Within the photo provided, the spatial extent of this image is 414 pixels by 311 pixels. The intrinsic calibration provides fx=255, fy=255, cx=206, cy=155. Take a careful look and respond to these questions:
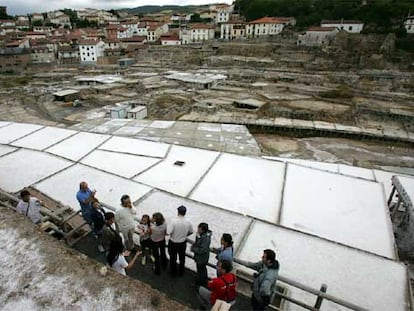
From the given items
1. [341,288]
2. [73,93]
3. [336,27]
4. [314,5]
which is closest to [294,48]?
[336,27]

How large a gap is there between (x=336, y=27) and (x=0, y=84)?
59837mm

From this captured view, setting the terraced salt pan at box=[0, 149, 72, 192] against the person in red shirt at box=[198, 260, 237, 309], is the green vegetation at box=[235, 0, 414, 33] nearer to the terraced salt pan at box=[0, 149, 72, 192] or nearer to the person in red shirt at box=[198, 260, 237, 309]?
the terraced salt pan at box=[0, 149, 72, 192]

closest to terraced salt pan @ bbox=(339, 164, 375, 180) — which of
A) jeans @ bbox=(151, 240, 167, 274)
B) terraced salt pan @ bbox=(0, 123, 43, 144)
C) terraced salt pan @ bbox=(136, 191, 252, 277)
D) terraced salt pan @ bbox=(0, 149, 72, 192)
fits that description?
A: terraced salt pan @ bbox=(136, 191, 252, 277)

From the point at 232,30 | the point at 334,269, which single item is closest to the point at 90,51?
the point at 232,30

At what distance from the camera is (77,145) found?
9.24m

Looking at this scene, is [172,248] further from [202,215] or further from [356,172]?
[356,172]

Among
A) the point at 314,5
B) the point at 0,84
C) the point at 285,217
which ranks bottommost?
the point at 0,84

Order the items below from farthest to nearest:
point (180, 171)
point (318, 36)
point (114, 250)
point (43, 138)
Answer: point (318, 36) → point (43, 138) → point (180, 171) → point (114, 250)

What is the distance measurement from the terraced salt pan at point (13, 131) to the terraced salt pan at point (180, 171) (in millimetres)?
5980

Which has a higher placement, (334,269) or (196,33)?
(196,33)

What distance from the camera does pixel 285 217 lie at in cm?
592

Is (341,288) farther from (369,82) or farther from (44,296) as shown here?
(369,82)

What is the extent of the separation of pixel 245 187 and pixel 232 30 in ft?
214

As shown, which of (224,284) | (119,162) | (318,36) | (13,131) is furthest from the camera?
(318,36)
